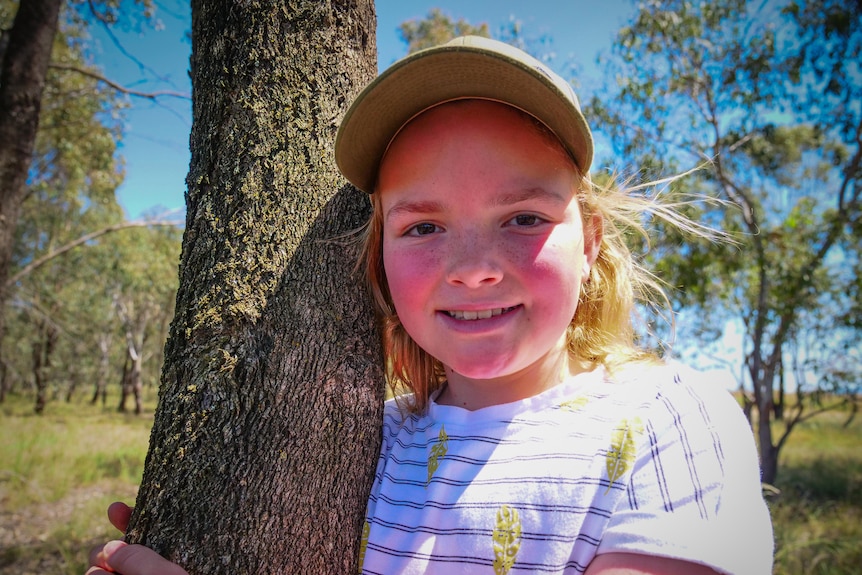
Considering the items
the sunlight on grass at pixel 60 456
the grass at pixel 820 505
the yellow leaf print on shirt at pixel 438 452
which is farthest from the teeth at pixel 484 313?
the sunlight on grass at pixel 60 456

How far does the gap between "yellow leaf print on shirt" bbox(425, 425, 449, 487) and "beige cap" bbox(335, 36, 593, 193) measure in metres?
0.72

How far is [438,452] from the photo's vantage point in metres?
1.32

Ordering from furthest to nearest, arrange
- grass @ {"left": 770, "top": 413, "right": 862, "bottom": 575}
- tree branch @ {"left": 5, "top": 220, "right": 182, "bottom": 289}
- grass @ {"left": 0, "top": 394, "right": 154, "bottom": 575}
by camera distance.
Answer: grass @ {"left": 0, "top": 394, "right": 154, "bottom": 575} → tree branch @ {"left": 5, "top": 220, "right": 182, "bottom": 289} → grass @ {"left": 770, "top": 413, "right": 862, "bottom": 575}

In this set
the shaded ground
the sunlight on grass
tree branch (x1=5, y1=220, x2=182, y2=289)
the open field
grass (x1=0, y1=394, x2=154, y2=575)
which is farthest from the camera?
the sunlight on grass

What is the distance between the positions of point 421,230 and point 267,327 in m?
0.42

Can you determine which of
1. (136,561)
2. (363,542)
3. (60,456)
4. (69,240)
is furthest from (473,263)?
(69,240)

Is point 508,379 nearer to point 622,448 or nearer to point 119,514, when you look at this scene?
point 622,448

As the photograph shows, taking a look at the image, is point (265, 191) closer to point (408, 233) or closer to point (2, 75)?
point (408, 233)

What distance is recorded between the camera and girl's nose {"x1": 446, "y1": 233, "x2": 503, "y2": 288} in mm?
1170

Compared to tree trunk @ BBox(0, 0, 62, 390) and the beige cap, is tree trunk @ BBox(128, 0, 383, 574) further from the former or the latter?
tree trunk @ BBox(0, 0, 62, 390)

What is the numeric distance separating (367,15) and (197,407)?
1120 mm

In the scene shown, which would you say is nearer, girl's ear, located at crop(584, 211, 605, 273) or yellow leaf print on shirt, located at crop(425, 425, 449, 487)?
yellow leaf print on shirt, located at crop(425, 425, 449, 487)

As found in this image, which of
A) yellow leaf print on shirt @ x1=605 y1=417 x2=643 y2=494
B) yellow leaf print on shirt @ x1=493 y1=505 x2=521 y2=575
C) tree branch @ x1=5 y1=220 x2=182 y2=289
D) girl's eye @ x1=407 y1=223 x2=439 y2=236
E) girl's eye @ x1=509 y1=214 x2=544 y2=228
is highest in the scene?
tree branch @ x1=5 y1=220 x2=182 y2=289

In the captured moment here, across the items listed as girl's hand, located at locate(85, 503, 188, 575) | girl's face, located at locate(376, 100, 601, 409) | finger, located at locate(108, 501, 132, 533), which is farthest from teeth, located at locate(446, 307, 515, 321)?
finger, located at locate(108, 501, 132, 533)
